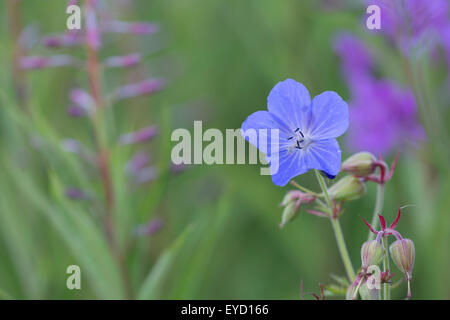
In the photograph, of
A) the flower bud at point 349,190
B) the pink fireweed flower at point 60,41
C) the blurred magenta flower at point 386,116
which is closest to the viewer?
the flower bud at point 349,190

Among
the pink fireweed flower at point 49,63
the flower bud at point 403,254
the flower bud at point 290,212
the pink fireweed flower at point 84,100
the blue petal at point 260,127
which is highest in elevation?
the pink fireweed flower at point 49,63

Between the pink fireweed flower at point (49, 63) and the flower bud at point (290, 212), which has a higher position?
the pink fireweed flower at point (49, 63)

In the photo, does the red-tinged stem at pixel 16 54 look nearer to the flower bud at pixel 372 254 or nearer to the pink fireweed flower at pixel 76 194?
the pink fireweed flower at pixel 76 194

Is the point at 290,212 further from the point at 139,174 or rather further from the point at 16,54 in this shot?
the point at 16,54

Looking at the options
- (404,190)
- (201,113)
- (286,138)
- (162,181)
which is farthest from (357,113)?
(286,138)

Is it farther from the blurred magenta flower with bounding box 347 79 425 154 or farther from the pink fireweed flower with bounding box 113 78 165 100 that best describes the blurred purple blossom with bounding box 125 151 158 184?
the blurred magenta flower with bounding box 347 79 425 154

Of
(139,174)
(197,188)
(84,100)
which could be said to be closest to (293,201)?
(84,100)

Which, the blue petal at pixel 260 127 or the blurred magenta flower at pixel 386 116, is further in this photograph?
the blurred magenta flower at pixel 386 116

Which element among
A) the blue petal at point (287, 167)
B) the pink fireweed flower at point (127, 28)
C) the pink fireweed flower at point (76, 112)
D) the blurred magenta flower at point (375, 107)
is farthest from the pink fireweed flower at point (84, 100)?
the blurred magenta flower at point (375, 107)

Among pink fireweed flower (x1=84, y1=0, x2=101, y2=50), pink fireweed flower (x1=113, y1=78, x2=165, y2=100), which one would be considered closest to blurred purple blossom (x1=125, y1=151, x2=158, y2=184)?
pink fireweed flower (x1=113, y1=78, x2=165, y2=100)
